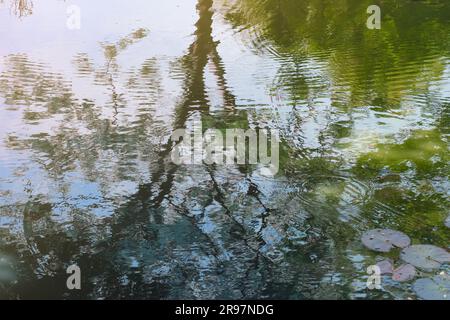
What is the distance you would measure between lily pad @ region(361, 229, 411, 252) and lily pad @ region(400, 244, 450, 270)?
0.08 metres

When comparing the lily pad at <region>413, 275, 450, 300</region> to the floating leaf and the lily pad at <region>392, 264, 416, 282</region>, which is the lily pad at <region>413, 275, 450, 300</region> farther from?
the floating leaf

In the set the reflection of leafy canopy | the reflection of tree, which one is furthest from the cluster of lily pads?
the reflection of tree

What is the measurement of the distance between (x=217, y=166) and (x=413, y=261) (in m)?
2.21

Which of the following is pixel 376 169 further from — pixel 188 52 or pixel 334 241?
pixel 188 52

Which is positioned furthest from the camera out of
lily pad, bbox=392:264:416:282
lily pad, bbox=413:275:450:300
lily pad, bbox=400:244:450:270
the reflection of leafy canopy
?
the reflection of leafy canopy

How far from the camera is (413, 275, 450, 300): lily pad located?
149 inches

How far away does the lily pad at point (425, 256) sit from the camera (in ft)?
13.2

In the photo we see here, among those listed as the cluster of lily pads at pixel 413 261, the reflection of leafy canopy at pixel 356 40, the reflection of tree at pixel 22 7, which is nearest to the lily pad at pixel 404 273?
the cluster of lily pads at pixel 413 261

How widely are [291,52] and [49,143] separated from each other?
4115mm

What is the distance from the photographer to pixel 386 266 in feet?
13.2

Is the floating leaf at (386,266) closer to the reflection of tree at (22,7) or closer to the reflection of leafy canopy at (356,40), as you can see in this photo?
the reflection of leafy canopy at (356,40)

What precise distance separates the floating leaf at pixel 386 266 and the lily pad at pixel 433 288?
0.66ft

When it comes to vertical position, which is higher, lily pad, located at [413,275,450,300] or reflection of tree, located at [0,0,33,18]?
reflection of tree, located at [0,0,33,18]

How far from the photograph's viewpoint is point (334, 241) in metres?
4.39
